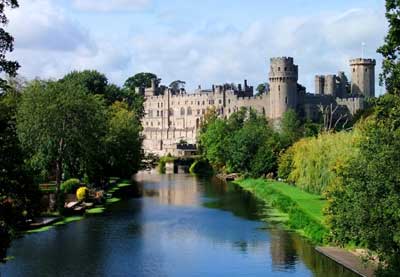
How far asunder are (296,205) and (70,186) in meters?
14.6

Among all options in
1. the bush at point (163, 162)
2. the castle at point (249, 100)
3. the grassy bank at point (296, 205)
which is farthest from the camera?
the castle at point (249, 100)

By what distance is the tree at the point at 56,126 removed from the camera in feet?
152

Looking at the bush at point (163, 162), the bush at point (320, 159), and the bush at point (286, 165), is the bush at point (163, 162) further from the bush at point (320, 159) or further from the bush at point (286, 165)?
the bush at point (320, 159)

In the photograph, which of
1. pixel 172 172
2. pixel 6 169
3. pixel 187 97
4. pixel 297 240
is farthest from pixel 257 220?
pixel 187 97

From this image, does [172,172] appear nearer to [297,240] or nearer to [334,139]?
[334,139]

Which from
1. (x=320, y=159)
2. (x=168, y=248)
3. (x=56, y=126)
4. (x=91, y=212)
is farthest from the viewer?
(x=320, y=159)

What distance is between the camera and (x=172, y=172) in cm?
9394

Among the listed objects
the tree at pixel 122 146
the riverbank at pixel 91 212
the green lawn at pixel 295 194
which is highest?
the tree at pixel 122 146

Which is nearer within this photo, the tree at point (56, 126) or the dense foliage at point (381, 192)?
the dense foliage at point (381, 192)

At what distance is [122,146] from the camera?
6494 cm

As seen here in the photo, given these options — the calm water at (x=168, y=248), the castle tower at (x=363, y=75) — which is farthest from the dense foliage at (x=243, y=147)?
the castle tower at (x=363, y=75)

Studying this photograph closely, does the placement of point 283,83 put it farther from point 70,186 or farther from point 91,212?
point 91,212

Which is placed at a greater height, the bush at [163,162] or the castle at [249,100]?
the castle at [249,100]

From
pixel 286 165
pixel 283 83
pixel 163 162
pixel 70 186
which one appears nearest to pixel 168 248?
pixel 70 186
